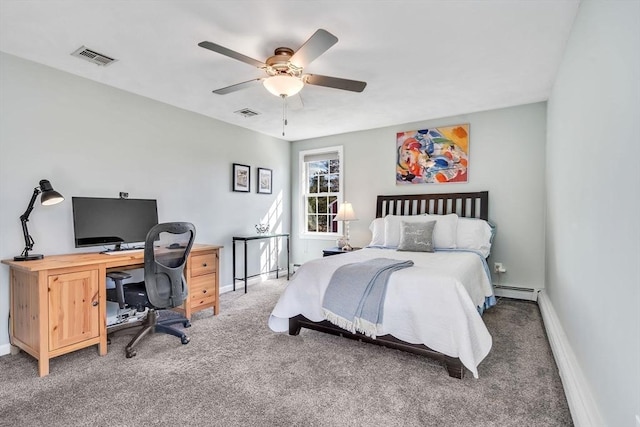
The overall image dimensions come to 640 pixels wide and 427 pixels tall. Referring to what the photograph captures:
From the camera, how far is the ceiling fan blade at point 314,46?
6.38 ft

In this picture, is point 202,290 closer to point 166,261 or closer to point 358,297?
point 166,261

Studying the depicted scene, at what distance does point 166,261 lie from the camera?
112 inches

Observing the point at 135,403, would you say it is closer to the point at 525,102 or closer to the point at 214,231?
the point at 214,231

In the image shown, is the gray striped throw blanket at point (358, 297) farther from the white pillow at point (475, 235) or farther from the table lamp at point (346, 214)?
the table lamp at point (346, 214)

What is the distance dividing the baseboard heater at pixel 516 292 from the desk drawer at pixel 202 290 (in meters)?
3.59

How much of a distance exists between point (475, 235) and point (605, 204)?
8.30 ft

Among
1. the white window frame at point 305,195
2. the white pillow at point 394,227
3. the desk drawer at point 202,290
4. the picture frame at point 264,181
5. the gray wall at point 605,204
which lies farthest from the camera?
the white window frame at point 305,195

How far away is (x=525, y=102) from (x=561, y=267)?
228cm

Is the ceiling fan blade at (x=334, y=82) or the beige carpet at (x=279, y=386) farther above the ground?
the ceiling fan blade at (x=334, y=82)

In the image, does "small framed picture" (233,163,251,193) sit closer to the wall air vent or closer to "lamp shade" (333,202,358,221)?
the wall air vent

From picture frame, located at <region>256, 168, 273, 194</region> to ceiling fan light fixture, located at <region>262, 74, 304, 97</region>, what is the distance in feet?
9.46

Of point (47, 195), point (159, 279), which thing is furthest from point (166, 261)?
point (47, 195)

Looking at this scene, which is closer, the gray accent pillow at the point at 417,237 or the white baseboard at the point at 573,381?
the white baseboard at the point at 573,381

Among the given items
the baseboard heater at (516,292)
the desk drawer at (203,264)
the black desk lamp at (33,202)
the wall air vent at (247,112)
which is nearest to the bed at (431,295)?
the baseboard heater at (516,292)
